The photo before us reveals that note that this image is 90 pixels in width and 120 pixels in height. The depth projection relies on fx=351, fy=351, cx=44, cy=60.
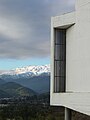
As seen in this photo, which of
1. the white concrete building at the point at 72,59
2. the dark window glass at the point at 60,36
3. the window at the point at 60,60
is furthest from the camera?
the dark window glass at the point at 60,36

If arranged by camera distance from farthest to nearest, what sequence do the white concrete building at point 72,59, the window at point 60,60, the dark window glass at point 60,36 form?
the dark window glass at point 60,36 < the window at point 60,60 < the white concrete building at point 72,59

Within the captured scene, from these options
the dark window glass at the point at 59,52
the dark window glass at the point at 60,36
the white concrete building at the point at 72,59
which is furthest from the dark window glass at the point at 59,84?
the dark window glass at the point at 60,36

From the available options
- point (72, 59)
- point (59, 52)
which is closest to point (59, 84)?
point (59, 52)

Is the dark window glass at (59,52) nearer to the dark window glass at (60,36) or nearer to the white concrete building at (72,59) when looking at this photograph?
the white concrete building at (72,59)

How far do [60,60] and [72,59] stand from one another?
2.17 m

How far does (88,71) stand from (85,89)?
4.16 feet

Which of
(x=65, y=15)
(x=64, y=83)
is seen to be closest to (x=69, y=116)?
(x=64, y=83)

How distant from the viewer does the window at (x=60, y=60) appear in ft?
92.7

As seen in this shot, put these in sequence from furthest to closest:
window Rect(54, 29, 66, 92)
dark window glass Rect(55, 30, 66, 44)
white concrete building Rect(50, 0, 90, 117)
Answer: dark window glass Rect(55, 30, 66, 44) < window Rect(54, 29, 66, 92) < white concrete building Rect(50, 0, 90, 117)

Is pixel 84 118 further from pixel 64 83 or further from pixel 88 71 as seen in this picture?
pixel 88 71

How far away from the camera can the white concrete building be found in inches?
909

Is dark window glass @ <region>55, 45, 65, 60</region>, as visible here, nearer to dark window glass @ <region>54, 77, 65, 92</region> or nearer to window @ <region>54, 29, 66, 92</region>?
window @ <region>54, 29, 66, 92</region>

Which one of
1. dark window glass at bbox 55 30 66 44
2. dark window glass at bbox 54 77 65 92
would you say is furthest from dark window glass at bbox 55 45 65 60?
dark window glass at bbox 54 77 65 92

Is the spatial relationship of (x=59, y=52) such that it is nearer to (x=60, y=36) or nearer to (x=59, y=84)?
(x=60, y=36)
